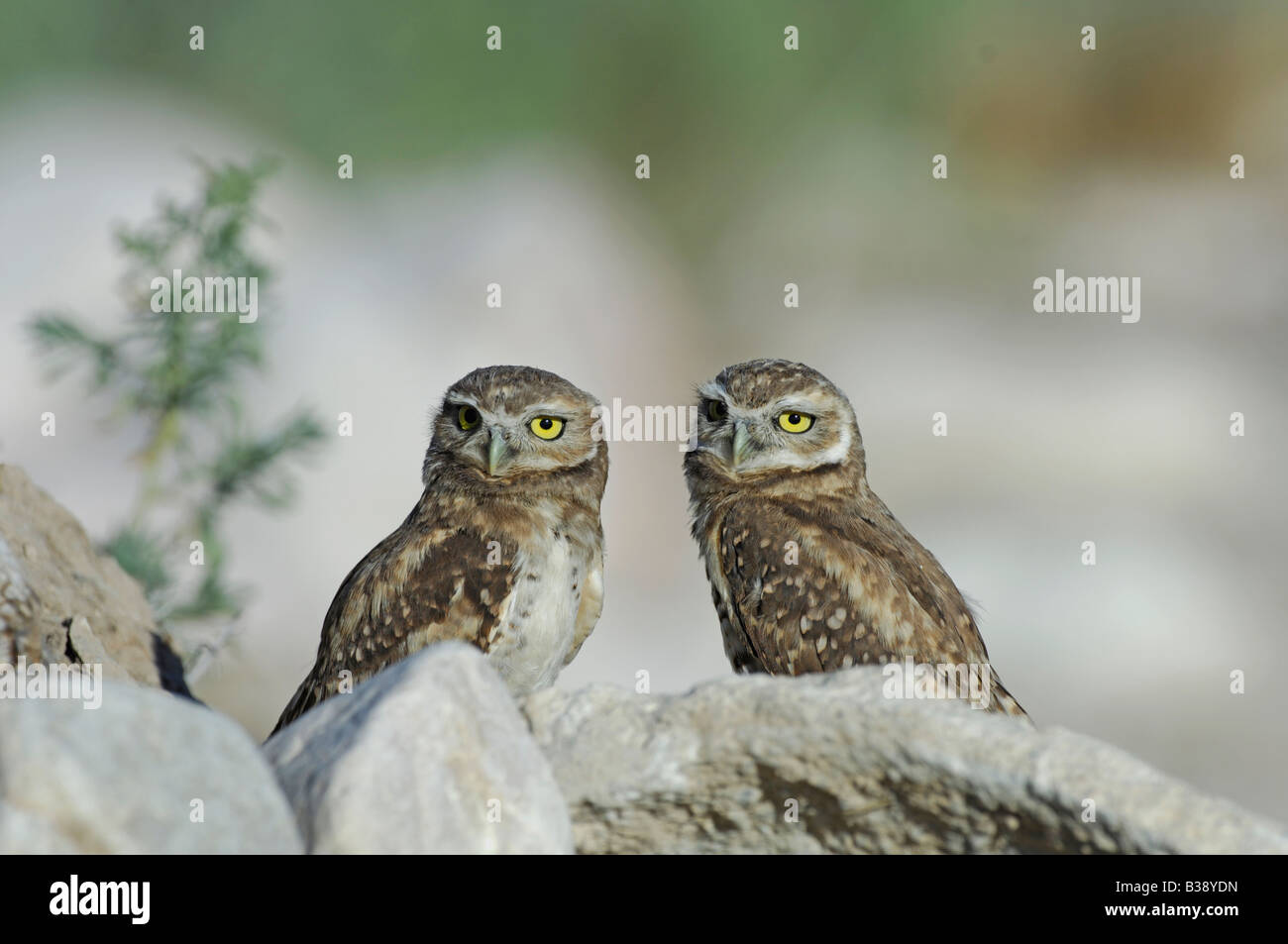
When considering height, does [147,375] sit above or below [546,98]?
Result: below

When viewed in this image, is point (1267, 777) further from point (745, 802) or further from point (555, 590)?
point (745, 802)

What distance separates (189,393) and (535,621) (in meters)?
2.16

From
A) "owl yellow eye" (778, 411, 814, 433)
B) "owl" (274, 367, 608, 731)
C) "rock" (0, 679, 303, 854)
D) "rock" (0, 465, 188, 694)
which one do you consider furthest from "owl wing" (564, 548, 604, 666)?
"rock" (0, 679, 303, 854)

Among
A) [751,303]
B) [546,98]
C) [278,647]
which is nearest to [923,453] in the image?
[751,303]

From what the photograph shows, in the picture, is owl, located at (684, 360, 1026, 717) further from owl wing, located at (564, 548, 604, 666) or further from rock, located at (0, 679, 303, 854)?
rock, located at (0, 679, 303, 854)

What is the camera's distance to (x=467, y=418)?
5.82 m

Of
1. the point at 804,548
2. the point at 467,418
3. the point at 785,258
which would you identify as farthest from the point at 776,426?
the point at 785,258

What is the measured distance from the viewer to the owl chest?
5.34m

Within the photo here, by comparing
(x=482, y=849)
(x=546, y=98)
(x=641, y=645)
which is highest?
(x=546, y=98)

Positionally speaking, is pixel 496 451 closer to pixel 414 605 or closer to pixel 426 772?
pixel 414 605

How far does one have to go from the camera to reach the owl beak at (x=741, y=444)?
5773mm

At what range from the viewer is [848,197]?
47.5 feet

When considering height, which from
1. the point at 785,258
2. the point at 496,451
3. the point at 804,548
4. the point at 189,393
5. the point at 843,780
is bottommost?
the point at 843,780
